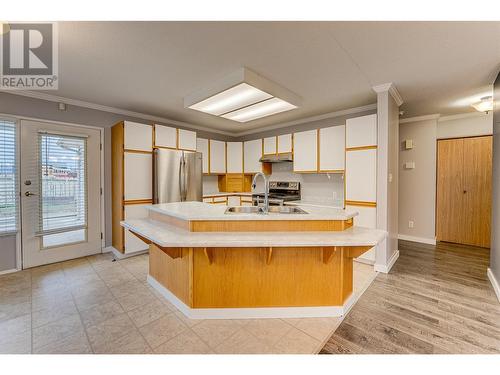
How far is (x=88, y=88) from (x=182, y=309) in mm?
3053

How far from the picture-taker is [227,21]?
1.75m

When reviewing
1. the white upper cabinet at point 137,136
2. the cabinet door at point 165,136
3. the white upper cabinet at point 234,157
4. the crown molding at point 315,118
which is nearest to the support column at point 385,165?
the crown molding at point 315,118

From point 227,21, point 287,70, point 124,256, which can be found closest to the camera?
point 227,21

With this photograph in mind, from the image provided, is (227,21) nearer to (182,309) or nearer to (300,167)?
(182,309)

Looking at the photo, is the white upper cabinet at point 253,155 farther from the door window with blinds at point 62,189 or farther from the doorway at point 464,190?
the doorway at point 464,190

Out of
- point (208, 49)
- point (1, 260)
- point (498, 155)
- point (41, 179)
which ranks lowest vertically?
point (1, 260)

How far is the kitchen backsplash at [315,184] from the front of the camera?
14.3 feet

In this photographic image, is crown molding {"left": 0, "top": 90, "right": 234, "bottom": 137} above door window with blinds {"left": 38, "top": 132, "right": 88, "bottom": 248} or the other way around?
above

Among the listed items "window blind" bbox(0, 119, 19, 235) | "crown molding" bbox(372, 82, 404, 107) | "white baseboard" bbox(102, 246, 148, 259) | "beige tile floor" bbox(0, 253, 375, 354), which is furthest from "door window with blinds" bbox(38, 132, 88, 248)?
"crown molding" bbox(372, 82, 404, 107)

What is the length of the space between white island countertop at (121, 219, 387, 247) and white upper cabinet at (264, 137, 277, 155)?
3023 mm

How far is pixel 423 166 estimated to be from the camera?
453 centimetres

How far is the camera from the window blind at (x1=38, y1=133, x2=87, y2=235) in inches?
132

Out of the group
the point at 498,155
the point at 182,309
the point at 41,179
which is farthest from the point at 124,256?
the point at 498,155

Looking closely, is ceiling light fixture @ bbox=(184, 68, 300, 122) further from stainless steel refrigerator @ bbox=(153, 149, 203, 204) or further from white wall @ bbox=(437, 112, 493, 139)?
white wall @ bbox=(437, 112, 493, 139)
